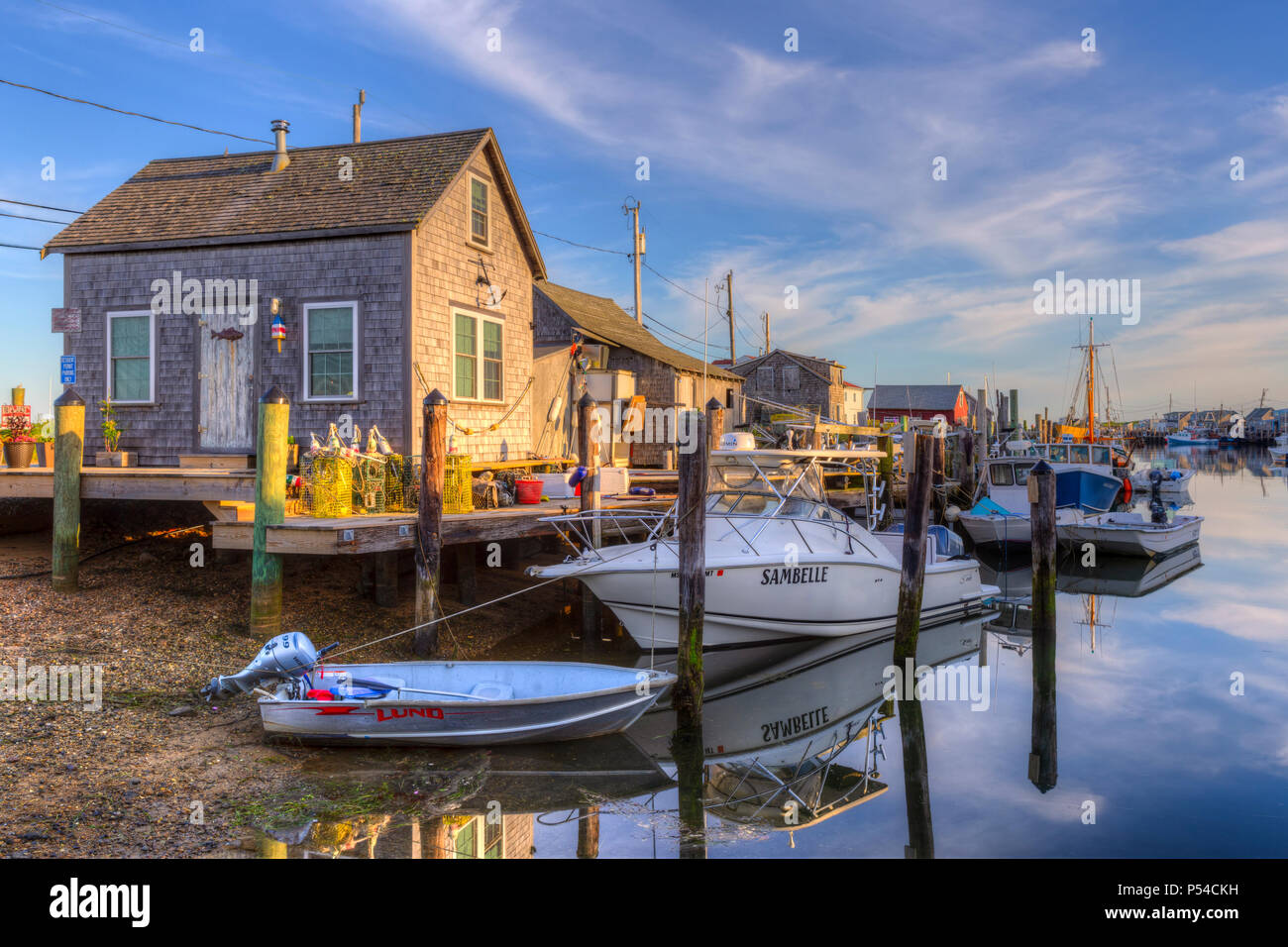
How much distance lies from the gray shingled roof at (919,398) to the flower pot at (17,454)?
2167 inches

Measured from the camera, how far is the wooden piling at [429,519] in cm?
1128

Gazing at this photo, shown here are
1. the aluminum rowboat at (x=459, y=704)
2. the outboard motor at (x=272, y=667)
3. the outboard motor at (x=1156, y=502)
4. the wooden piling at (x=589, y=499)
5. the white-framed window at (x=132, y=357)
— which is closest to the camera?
the aluminum rowboat at (x=459, y=704)

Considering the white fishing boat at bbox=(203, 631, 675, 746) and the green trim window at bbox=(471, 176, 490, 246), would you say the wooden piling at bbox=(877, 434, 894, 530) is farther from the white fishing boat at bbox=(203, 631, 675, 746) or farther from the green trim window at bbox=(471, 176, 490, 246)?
the white fishing boat at bbox=(203, 631, 675, 746)

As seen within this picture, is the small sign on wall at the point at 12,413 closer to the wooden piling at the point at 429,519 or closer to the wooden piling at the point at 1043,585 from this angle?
the wooden piling at the point at 429,519

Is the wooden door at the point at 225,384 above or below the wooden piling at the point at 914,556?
above

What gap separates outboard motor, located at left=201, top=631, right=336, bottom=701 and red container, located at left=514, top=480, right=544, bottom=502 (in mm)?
6076

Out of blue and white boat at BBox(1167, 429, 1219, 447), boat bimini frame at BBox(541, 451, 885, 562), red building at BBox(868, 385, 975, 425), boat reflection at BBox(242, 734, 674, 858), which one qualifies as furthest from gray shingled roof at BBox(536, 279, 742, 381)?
blue and white boat at BBox(1167, 429, 1219, 447)

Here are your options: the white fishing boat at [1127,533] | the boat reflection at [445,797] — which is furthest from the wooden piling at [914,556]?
the white fishing boat at [1127,533]

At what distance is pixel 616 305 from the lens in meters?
36.2

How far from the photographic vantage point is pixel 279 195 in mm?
15891

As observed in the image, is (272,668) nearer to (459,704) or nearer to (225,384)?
(459,704)
